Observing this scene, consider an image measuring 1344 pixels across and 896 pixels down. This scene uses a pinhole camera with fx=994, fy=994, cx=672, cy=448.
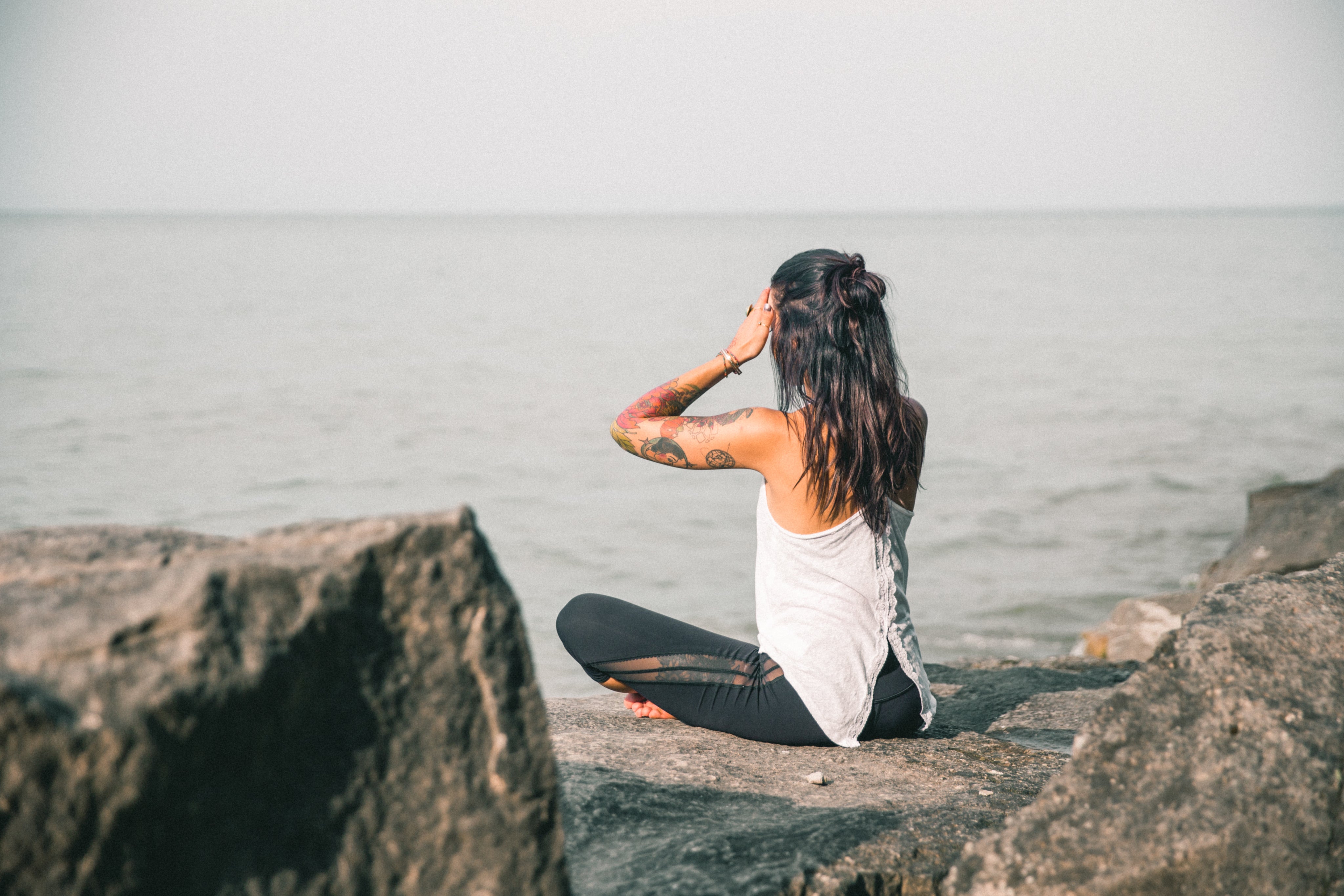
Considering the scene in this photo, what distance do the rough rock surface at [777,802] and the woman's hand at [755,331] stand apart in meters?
1.24

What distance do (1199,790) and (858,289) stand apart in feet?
5.11

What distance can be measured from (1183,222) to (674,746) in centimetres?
19055

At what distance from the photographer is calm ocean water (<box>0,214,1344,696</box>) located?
33.1 ft

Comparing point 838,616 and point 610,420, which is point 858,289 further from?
point 610,420

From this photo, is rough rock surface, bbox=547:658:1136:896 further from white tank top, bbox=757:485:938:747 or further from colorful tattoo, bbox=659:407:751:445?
colorful tattoo, bbox=659:407:751:445

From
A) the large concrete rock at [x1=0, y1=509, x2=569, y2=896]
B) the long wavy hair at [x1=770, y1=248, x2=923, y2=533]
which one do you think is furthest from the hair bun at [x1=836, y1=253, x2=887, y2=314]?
the large concrete rock at [x1=0, y1=509, x2=569, y2=896]

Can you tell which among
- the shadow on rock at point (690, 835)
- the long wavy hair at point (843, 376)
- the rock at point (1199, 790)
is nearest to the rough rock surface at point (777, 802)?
the shadow on rock at point (690, 835)

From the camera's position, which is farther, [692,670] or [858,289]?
[692,670]

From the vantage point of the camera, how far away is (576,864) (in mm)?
2289

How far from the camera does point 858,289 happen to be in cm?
290

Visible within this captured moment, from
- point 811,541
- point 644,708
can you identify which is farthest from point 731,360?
point 644,708

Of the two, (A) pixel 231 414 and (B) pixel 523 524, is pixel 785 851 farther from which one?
(A) pixel 231 414

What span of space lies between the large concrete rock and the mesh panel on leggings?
144 cm

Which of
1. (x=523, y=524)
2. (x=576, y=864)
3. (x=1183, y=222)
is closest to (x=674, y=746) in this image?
(x=576, y=864)
